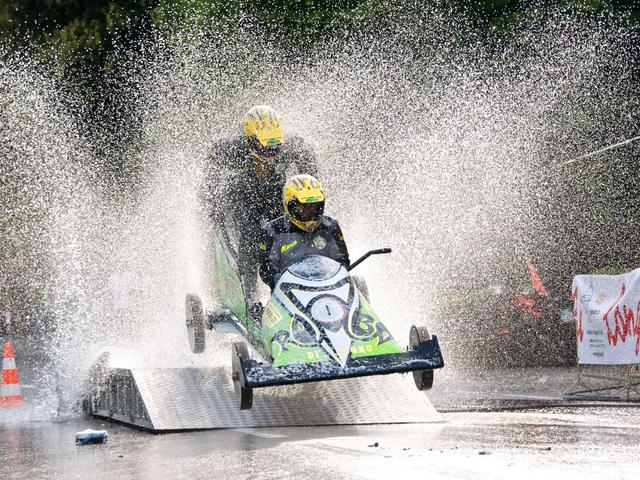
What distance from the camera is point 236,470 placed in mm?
8672

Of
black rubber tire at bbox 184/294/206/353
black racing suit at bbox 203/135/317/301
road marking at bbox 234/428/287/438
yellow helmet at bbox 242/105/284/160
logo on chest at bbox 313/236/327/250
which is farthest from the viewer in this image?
black rubber tire at bbox 184/294/206/353

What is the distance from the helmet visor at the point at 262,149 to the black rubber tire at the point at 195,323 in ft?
5.42

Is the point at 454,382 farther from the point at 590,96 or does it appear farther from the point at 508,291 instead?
the point at 590,96

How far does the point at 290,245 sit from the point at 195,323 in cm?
254

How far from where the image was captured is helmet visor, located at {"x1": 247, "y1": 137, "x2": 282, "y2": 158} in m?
14.0

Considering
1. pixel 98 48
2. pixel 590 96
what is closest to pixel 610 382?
pixel 590 96

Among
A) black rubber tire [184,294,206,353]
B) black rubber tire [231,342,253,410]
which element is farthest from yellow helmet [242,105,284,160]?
black rubber tire [231,342,253,410]

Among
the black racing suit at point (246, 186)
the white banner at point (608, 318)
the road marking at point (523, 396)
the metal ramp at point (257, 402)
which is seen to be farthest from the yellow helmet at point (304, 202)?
the white banner at point (608, 318)

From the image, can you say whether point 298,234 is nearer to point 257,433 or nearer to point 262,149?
point 257,433

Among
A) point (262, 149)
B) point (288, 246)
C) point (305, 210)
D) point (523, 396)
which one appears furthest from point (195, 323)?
point (523, 396)

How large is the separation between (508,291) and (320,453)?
11328 mm

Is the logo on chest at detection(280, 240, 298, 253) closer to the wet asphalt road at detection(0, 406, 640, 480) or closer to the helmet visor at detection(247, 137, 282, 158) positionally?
the wet asphalt road at detection(0, 406, 640, 480)

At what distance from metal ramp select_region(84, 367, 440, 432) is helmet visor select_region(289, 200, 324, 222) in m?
1.54

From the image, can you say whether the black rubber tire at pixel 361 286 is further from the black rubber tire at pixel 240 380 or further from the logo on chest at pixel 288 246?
the black rubber tire at pixel 240 380
